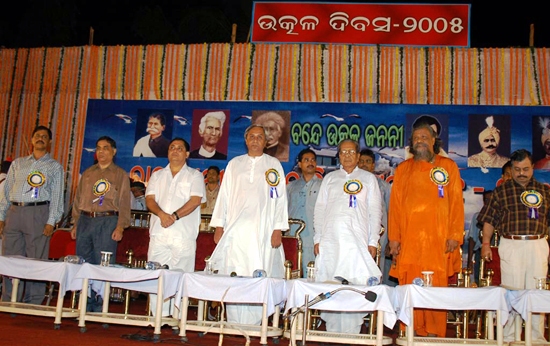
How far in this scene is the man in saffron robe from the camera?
5.21 metres

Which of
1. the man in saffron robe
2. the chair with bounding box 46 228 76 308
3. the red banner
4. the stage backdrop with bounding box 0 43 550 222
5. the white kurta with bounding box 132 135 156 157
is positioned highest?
the red banner

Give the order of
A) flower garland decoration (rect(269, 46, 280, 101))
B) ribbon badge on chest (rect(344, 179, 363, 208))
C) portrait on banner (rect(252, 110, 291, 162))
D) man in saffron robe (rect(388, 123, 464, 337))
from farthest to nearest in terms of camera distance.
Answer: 1. flower garland decoration (rect(269, 46, 280, 101))
2. portrait on banner (rect(252, 110, 291, 162))
3. ribbon badge on chest (rect(344, 179, 363, 208))
4. man in saffron robe (rect(388, 123, 464, 337))

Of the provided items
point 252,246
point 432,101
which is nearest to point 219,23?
point 432,101

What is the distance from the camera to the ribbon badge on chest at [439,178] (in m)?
5.33

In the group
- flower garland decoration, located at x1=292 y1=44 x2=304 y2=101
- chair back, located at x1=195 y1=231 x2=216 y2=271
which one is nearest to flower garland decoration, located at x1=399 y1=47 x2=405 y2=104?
flower garland decoration, located at x1=292 y1=44 x2=304 y2=101

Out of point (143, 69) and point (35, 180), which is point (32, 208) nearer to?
point (35, 180)

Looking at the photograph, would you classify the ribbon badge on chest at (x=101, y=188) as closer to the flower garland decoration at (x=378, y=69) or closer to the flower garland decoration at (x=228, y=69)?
the flower garland decoration at (x=228, y=69)

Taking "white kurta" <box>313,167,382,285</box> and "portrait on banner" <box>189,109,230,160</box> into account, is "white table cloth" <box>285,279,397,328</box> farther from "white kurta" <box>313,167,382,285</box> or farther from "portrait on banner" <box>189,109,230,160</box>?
"portrait on banner" <box>189,109,230,160</box>

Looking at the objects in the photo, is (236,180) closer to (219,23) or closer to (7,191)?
(7,191)

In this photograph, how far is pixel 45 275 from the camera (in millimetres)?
5297

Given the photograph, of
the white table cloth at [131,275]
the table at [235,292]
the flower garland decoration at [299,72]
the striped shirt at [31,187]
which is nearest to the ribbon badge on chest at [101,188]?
the striped shirt at [31,187]

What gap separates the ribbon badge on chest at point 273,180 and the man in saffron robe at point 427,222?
1.00 metres

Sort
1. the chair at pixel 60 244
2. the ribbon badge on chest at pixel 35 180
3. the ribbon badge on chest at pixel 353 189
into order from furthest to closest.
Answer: the chair at pixel 60 244, the ribbon badge on chest at pixel 35 180, the ribbon badge on chest at pixel 353 189

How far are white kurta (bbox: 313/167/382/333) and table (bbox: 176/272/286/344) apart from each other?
69 cm
